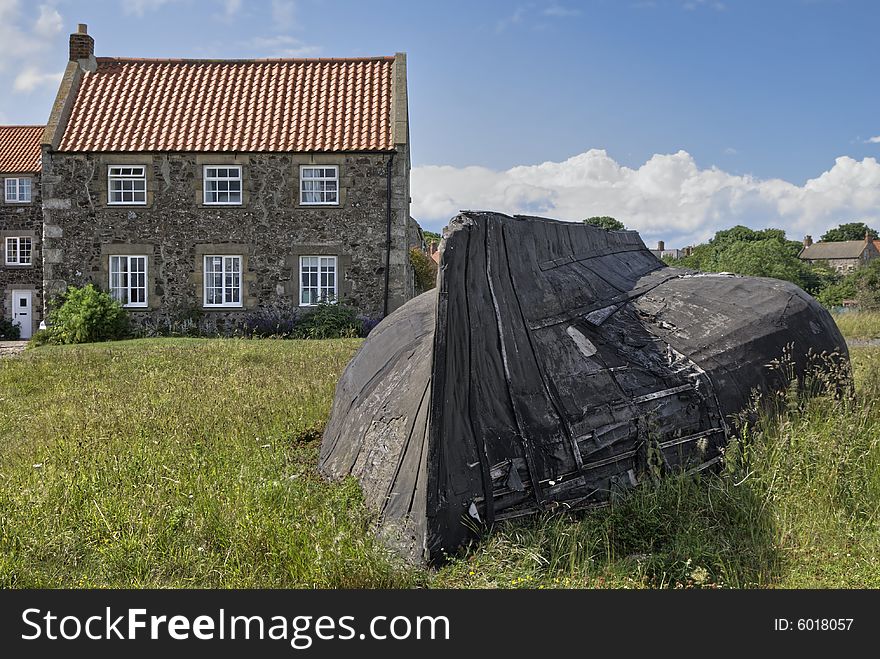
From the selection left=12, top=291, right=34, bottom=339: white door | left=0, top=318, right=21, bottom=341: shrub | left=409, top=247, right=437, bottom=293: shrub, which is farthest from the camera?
left=409, top=247, right=437, bottom=293: shrub

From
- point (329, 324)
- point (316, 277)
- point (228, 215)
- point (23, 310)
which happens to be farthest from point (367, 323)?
point (23, 310)

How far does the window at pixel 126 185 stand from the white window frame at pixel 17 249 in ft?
33.5

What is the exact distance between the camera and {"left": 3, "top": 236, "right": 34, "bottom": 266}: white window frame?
29.8 m

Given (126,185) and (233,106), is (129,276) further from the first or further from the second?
(233,106)

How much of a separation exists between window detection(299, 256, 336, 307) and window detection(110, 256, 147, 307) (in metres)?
4.79

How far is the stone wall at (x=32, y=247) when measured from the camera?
29.6 m

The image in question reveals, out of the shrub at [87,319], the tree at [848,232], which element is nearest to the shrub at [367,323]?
the shrub at [87,319]

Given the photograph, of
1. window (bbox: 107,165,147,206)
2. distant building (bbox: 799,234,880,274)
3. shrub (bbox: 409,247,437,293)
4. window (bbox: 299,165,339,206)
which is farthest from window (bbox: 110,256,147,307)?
distant building (bbox: 799,234,880,274)

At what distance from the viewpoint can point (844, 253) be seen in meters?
85.8

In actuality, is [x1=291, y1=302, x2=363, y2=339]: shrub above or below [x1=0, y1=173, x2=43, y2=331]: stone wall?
below

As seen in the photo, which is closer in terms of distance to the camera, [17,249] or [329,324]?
[329,324]

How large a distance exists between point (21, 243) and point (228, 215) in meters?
13.4

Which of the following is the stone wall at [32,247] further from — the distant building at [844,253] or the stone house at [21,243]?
the distant building at [844,253]

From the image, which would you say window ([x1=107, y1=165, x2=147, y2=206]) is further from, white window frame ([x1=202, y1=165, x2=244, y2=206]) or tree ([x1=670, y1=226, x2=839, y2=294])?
tree ([x1=670, y1=226, x2=839, y2=294])
